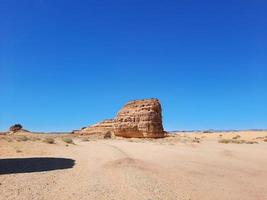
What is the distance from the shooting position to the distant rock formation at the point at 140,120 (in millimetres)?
48062

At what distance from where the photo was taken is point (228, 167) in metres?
15.5

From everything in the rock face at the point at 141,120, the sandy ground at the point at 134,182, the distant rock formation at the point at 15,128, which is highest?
the distant rock formation at the point at 15,128

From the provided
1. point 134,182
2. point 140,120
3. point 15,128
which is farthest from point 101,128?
point 134,182

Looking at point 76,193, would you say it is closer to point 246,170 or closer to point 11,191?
point 11,191

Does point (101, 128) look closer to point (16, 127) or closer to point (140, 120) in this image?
point (140, 120)

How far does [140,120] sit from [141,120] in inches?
8.3

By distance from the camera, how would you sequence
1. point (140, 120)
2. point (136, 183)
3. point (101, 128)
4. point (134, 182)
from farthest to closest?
point (101, 128) → point (140, 120) → point (134, 182) → point (136, 183)

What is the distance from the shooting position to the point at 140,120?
49.1 meters

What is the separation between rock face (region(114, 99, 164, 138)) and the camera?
1891 inches

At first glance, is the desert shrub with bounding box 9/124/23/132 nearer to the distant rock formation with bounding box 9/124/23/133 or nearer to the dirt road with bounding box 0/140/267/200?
the distant rock formation with bounding box 9/124/23/133

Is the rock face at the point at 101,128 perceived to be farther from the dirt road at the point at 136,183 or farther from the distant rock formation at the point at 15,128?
the dirt road at the point at 136,183

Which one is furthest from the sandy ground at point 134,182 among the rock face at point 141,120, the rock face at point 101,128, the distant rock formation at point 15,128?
the distant rock formation at point 15,128

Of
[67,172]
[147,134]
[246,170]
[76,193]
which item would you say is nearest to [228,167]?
[246,170]

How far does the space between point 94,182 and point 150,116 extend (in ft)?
124
